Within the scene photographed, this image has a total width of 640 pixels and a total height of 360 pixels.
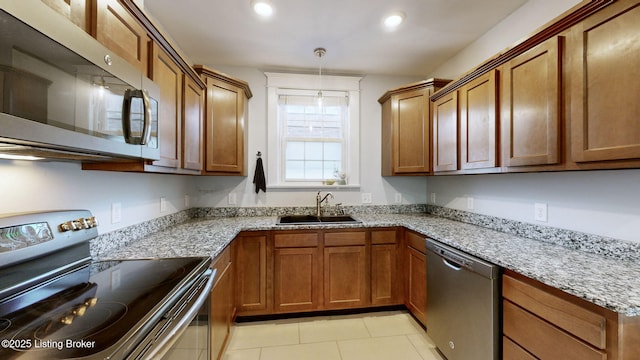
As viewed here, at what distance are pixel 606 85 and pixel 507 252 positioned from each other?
94cm

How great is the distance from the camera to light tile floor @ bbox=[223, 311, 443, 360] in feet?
6.06

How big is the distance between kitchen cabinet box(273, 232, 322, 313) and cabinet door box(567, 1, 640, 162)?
1.88 m

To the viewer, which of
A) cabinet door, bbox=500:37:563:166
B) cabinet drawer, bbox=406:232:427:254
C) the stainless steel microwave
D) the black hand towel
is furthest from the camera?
the black hand towel

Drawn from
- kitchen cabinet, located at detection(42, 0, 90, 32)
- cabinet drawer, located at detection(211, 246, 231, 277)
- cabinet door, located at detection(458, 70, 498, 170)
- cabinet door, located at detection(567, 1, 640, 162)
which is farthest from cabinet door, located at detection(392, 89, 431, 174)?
kitchen cabinet, located at detection(42, 0, 90, 32)

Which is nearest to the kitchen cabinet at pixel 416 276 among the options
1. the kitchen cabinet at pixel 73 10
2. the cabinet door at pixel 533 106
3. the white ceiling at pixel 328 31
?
the cabinet door at pixel 533 106

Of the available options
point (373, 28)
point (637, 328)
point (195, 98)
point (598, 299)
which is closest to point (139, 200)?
point (195, 98)

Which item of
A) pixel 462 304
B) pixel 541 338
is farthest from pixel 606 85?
pixel 462 304

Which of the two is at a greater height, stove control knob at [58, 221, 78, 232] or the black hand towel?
the black hand towel

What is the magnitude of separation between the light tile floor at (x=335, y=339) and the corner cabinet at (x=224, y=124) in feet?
4.87

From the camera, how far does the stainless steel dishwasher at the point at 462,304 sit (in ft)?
4.42

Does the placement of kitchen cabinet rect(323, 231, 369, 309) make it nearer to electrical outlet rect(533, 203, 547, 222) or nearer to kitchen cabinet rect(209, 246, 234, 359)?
kitchen cabinet rect(209, 246, 234, 359)

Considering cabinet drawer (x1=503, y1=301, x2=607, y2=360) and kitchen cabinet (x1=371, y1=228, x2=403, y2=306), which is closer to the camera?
cabinet drawer (x1=503, y1=301, x2=607, y2=360)

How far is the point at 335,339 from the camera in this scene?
2.02 meters

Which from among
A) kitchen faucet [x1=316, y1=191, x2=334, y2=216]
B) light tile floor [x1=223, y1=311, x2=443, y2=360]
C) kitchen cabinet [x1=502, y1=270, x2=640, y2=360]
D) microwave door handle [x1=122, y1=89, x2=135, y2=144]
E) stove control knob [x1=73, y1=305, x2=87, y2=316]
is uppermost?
microwave door handle [x1=122, y1=89, x2=135, y2=144]
